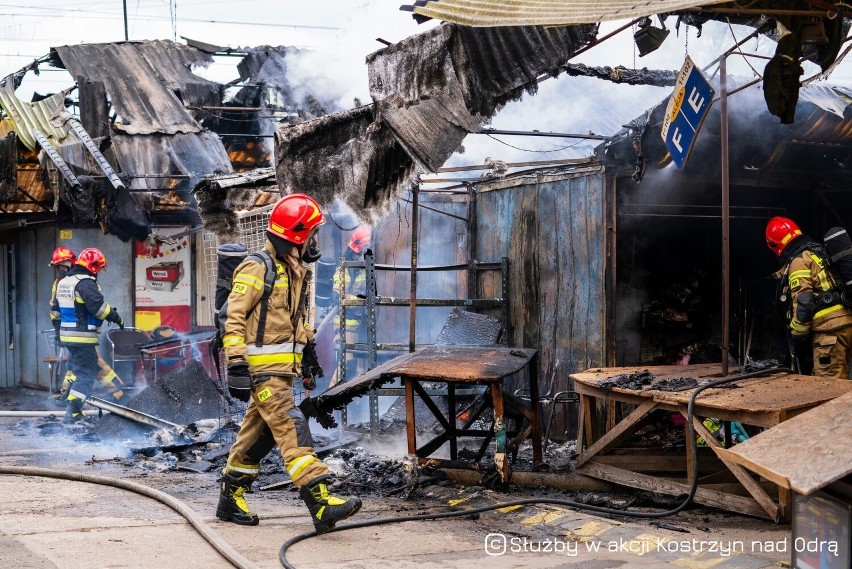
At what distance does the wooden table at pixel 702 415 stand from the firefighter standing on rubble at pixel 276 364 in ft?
7.80

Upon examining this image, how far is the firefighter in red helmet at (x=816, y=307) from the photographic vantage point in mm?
8266

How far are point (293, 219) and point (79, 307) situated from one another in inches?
272

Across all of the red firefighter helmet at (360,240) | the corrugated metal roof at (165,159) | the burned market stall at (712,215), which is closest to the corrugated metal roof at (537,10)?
the burned market stall at (712,215)

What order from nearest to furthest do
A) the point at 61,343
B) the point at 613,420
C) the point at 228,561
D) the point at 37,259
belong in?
the point at 228,561
the point at 613,420
the point at 61,343
the point at 37,259

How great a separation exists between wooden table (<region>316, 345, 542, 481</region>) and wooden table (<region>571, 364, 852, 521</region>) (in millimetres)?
516

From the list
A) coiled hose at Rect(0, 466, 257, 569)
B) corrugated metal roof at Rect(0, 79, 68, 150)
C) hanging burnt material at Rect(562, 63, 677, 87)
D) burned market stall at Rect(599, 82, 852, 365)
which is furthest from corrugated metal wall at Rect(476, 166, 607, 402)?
corrugated metal roof at Rect(0, 79, 68, 150)

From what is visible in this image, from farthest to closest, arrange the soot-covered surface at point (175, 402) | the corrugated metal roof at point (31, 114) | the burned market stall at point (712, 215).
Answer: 1. the corrugated metal roof at point (31, 114)
2. the soot-covered surface at point (175, 402)
3. the burned market stall at point (712, 215)

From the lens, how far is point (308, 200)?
21.0 ft

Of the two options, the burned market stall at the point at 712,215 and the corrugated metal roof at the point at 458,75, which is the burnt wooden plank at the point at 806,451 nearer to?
the corrugated metal roof at the point at 458,75

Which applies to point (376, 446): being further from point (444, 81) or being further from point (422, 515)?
point (444, 81)

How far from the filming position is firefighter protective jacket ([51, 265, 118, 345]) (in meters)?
12.0

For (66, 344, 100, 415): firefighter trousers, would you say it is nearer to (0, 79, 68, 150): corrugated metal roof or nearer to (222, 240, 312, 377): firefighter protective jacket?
(0, 79, 68, 150): corrugated metal roof

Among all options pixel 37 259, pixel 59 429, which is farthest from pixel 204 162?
pixel 59 429

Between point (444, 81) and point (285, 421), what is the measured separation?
2793 millimetres
